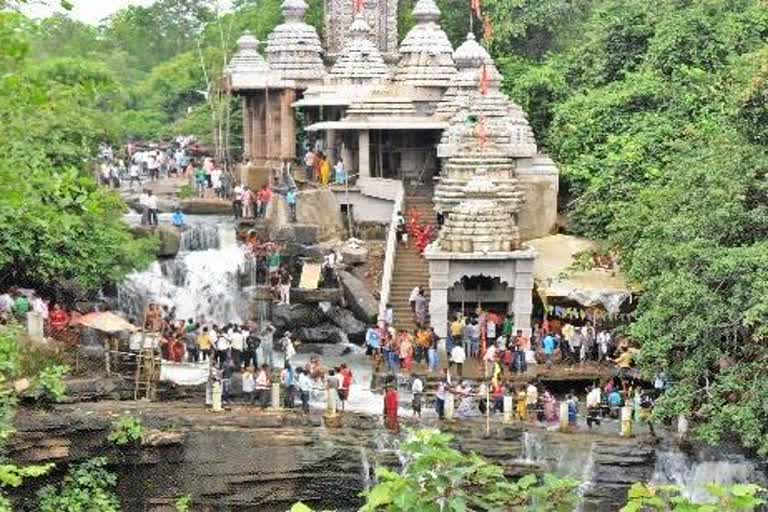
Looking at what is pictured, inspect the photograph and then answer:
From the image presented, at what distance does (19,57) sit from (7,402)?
373 inches

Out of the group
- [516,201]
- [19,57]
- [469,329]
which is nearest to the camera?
[19,57]

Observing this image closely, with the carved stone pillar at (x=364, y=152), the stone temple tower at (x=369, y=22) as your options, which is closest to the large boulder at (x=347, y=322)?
the carved stone pillar at (x=364, y=152)

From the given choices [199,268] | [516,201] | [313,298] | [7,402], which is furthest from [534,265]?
[7,402]

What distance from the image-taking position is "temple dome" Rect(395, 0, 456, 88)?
35.3 metres

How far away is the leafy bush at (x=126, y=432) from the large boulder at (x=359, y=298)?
7.78m

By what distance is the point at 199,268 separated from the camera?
96.6 ft

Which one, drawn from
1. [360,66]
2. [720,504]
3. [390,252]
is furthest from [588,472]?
[360,66]

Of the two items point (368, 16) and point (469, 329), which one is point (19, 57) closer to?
point (469, 329)

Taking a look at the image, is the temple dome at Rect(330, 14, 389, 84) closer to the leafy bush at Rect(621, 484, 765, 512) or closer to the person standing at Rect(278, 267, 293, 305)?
the person standing at Rect(278, 267, 293, 305)

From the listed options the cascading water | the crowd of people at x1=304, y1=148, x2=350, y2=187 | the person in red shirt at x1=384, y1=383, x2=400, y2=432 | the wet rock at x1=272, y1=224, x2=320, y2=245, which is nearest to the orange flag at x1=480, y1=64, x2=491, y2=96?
the crowd of people at x1=304, y1=148, x2=350, y2=187

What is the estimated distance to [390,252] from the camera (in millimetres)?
28547

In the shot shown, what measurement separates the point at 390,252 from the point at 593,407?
25.8 ft

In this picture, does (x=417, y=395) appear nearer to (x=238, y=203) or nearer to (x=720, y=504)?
(x=238, y=203)

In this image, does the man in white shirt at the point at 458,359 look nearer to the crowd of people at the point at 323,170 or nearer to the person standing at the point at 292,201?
the person standing at the point at 292,201
